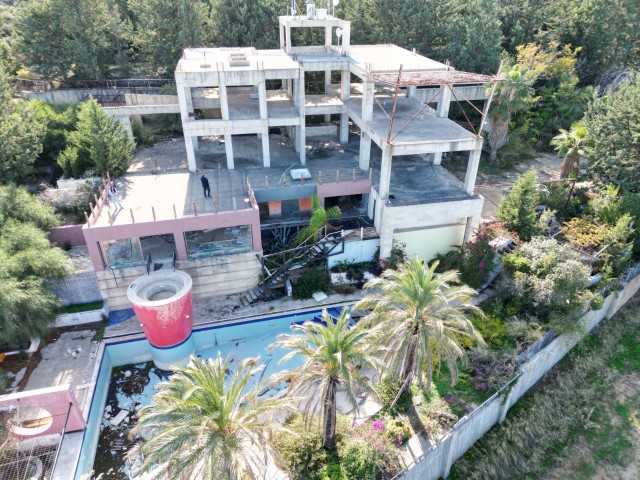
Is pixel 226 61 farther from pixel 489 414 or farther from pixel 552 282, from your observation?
pixel 489 414

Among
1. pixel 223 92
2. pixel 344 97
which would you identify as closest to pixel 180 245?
pixel 223 92

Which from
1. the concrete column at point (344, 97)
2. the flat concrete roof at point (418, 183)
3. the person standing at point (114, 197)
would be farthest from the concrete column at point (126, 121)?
the flat concrete roof at point (418, 183)

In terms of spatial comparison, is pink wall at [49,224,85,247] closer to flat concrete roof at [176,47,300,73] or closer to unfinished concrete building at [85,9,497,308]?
unfinished concrete building at [85,9,497,308]

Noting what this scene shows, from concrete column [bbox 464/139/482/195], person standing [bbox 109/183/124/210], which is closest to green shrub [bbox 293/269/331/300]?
concrete column [bbox 464/139/482/195]

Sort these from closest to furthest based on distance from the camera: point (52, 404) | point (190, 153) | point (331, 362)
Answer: point (331, 362)
point (52, 404)
point (190, 153)

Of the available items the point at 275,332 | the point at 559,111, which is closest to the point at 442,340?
the point at 275,332

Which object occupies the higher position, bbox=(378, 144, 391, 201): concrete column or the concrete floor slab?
bbox=(378, 144, 391, 201): concrete column
